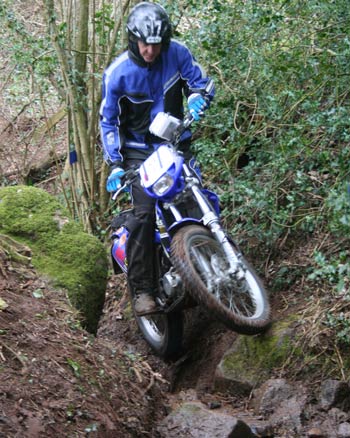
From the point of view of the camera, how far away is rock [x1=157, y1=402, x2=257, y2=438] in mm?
4648

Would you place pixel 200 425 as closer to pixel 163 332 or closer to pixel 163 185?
pixel 163 185

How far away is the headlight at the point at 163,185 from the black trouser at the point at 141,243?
33 centimetres

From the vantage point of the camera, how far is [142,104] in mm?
6391

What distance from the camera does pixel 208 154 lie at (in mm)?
7641

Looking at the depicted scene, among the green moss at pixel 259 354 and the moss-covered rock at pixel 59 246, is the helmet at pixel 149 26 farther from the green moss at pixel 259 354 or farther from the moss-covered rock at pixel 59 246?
the green moss at pixel 259 354

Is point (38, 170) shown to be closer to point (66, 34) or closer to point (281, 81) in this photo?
point (66, 34)

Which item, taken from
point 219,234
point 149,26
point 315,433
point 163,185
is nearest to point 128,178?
point 163,185

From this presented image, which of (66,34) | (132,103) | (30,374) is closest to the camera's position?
(30,374)

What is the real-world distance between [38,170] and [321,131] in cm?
594

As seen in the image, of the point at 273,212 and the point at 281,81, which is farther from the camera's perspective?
the point at 281,81

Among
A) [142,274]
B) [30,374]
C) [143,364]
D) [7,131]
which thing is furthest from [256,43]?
[7,131]

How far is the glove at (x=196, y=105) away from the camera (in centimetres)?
603

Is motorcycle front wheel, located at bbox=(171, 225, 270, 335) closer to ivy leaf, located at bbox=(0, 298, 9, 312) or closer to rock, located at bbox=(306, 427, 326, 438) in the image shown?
rock, located at bbox=(306, 427, 326, 438)

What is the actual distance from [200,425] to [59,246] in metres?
2.38
